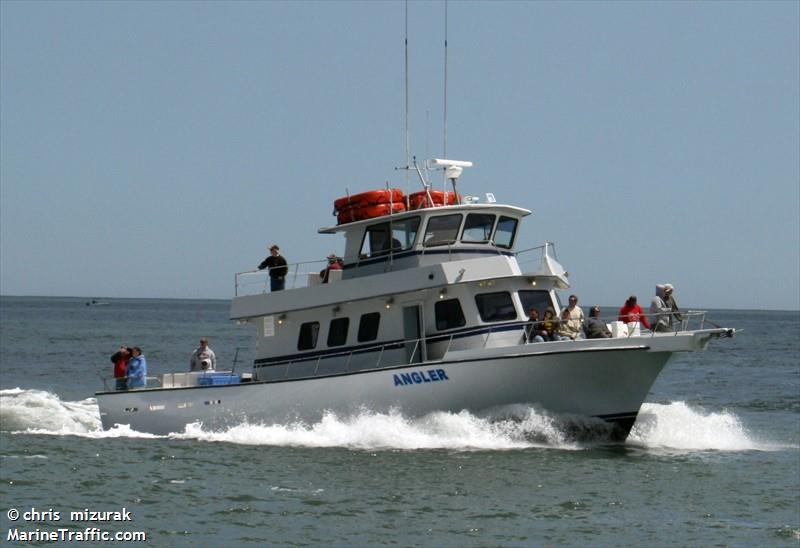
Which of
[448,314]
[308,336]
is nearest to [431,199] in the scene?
[448,314]

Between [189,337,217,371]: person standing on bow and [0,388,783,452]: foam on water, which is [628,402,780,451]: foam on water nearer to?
[0,388,783,452]: foam on water

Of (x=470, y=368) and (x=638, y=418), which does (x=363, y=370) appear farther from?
(x=638, y=418)

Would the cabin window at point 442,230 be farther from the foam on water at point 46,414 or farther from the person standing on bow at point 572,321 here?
the foam on water at point 46,414

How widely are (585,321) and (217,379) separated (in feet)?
24.6

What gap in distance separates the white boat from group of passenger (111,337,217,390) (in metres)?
0.45

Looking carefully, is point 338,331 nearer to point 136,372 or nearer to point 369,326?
point 369,326

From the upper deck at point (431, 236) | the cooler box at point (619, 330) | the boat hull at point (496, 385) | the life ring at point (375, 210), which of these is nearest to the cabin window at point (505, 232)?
the upper deck at point (431, 236)

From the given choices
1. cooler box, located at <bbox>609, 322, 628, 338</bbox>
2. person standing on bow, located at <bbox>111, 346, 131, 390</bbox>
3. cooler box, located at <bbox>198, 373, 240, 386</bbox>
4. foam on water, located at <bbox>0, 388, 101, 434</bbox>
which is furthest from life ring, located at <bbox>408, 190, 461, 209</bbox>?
foam on water, located at <bbox>0, 388, 101, 434</bbox>

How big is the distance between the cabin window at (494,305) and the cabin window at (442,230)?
1.31 meters

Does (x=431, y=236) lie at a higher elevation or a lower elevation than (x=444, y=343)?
higher

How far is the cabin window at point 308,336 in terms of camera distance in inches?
823

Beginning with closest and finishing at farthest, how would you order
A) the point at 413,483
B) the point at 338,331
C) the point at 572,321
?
the point at 413,483, the point at 572,321, the point at 338,331

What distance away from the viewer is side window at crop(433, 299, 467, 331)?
1934 cm

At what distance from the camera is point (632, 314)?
1842 cm
